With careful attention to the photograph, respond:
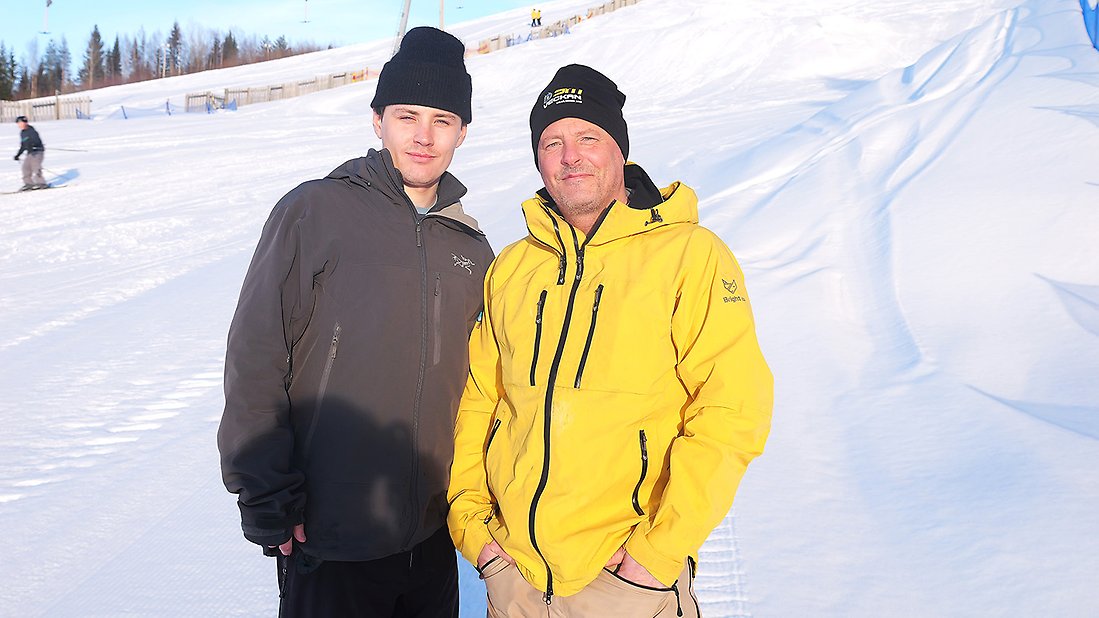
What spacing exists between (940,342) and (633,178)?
3505 mm

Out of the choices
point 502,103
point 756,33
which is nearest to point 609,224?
point 502,103

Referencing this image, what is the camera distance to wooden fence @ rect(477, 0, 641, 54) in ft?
114

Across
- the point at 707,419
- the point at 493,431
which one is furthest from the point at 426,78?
the point at 707,419

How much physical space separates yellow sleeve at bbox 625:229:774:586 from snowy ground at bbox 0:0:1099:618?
1.24 m

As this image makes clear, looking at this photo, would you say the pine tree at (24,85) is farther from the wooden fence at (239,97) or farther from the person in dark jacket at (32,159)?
the person in dark jacket at (32,159)

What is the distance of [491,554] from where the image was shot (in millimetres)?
2061

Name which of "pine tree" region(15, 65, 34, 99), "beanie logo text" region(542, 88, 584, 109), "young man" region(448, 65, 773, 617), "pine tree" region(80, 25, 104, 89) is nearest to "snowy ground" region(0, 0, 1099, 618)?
"young man" region(448, 65, 773, 617)

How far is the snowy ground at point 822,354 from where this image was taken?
307 centimetres

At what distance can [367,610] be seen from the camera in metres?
2.14

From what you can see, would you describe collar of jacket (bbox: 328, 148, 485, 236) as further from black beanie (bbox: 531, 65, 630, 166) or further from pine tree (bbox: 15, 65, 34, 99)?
pine tree (bbox: 15, 65, 34, 99)

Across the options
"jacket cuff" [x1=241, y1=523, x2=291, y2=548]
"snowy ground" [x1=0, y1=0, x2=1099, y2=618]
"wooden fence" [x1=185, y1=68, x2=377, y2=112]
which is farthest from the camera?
"wooden fence" [x1=185, y1=68, x2=377, y2=112]

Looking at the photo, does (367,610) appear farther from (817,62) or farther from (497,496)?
(817,62)

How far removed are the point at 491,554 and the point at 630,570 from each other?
0.41m

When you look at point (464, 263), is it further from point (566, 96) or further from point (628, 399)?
point (628, 399)
